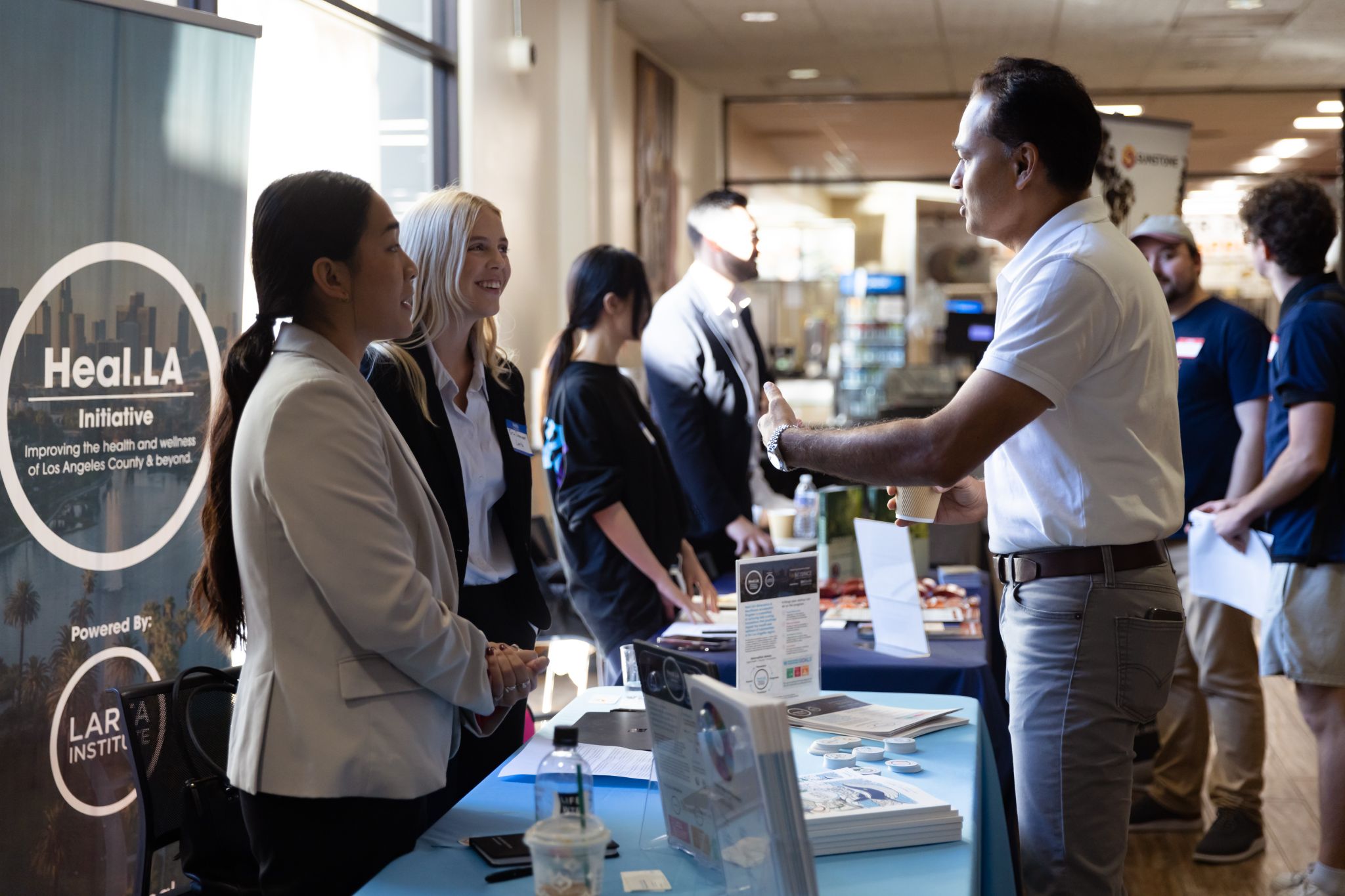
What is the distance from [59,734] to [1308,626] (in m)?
3.04

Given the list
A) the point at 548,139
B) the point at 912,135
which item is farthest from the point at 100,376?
the point at 912,135

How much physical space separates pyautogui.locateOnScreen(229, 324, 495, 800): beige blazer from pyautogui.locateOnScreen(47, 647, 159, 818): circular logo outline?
1204mm

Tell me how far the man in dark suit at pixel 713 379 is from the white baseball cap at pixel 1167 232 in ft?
4.23

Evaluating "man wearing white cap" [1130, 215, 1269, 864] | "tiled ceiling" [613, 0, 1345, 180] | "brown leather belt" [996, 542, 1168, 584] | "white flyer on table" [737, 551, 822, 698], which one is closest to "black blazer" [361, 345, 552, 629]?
"white flyer on table" [737, 551, 822, 698]

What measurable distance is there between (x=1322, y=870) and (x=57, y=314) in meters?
3.40

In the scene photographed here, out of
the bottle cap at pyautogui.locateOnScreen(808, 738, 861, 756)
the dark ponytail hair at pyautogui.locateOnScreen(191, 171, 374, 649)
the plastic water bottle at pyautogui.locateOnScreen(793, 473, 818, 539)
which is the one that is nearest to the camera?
the dark ponytail hair at pyautogui.locateOnScreen(191, 171, 374, 649)

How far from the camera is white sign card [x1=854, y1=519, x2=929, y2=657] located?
8.59 ft

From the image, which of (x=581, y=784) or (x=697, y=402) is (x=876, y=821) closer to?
(x=581, y=784)

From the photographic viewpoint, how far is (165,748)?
212 cm

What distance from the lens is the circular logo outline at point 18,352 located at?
244cm

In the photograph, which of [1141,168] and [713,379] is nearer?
[713,379]

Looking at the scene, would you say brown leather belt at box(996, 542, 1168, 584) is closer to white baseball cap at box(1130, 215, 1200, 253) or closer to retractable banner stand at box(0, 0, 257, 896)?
retractable banner stand at box(0, 0, 257, 896)

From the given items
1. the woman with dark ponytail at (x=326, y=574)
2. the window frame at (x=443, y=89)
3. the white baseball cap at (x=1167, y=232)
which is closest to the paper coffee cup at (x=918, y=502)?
the woman with dark ponytail at (x=326, y=574)

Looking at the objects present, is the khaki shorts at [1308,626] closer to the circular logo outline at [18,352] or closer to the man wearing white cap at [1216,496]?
the man wearing white cap at [1216,496]
